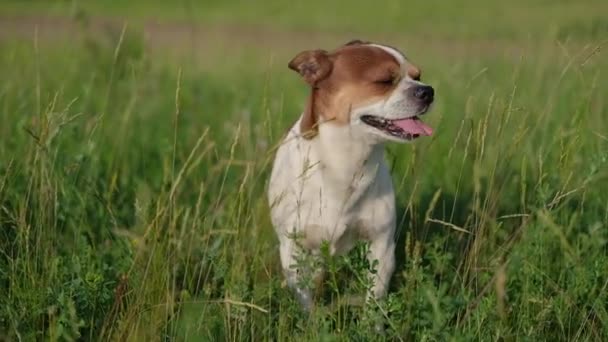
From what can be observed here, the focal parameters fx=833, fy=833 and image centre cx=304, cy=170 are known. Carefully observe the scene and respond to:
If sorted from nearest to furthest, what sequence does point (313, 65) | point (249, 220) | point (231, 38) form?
point (249, 220) → point (313, 65) → point (231, 38)

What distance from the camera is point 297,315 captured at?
10.4 feet

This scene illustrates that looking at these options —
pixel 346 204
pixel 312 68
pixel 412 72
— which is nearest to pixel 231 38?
pixel 312 68

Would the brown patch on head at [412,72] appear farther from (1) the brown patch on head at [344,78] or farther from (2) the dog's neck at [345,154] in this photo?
(2) the dog's neck at [345,154]

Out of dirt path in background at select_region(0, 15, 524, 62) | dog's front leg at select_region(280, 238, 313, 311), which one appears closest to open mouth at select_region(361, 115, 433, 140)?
dog's front leg at select_region(280, 238, 313, 311)

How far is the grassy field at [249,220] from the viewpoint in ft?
9.62

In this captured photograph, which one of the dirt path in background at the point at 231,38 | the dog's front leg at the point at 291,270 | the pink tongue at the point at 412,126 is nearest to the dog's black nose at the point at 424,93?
the pink tongue at the point at 412,126

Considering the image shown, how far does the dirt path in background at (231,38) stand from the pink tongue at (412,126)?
883 centimetres

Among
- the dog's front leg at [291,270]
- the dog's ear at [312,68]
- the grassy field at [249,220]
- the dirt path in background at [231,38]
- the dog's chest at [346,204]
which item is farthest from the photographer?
the dirt path in background at [231,38]

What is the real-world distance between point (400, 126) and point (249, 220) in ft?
2.53

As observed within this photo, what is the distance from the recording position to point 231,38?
56.1 ft

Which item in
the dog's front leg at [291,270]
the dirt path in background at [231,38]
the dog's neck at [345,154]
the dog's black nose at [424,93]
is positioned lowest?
the dirt path in background at [231,38]

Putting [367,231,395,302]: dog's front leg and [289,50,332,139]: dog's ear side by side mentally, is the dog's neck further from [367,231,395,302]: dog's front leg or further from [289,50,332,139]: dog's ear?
[367,231,395,302]: dog's front leg

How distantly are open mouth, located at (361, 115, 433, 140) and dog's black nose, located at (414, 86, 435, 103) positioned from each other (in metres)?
0.10

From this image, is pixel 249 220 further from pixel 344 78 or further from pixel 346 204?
pixel 344 78
